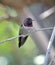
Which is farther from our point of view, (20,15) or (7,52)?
(7,52)

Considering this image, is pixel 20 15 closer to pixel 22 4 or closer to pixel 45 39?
pixel 22 4

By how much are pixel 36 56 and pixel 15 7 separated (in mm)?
302

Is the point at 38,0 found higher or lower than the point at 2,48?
higher

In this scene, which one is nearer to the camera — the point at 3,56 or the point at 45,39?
the point at 45,39

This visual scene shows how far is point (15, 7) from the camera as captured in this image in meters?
1.43

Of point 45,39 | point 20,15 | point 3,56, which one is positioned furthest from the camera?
A: point 3,56

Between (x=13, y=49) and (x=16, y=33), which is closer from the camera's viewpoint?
(x=16, y=33)

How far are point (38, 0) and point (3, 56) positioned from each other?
40cm

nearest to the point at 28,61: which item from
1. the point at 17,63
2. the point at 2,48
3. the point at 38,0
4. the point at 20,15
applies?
the point at 17,63

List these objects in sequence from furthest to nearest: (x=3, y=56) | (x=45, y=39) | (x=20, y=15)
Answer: (x=3, y=56) < (x=20, y=15) < (x=45, y=39)

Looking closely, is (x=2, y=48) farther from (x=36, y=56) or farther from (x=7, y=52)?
(x=36, y=56)

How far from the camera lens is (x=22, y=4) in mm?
1413

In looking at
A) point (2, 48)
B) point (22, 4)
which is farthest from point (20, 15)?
point (2, 48)

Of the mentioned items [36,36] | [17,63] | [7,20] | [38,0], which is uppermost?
[38,0]
